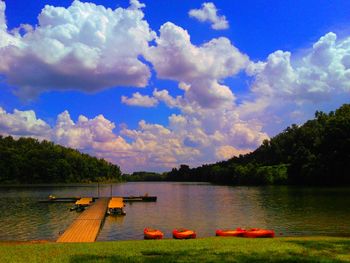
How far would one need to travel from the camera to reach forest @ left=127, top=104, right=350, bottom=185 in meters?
118

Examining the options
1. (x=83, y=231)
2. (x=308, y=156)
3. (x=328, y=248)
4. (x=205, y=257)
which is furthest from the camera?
(x=308, y=156)

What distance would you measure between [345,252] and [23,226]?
105ft

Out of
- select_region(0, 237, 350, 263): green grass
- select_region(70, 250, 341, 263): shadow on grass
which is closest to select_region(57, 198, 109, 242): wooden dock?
select_region(0, 237, 350, 263): green grass

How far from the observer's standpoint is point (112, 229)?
40.0m

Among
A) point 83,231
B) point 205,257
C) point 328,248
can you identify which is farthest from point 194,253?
point 83,231

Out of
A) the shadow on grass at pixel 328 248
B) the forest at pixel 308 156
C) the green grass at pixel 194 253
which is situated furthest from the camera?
the forest at pixel 308 156

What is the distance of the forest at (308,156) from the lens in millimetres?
117750

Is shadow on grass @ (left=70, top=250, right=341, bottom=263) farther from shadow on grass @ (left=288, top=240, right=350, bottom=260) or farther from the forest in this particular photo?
the forest

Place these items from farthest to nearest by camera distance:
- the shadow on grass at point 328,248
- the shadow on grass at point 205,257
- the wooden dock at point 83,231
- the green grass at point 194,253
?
the wooden dock at point 83,231 < the shadow on grass at point 328,248 < the green grass at point 194,253 < the shadow on grass at point 205,257

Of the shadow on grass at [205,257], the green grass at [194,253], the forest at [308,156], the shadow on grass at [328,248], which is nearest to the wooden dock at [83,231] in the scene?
the green grass at [194,253]

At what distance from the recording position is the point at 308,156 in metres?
133

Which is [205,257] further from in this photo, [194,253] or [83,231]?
[83,231]

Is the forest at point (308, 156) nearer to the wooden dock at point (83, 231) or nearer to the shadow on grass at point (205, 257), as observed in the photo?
the wooden dock at point (83, 231)

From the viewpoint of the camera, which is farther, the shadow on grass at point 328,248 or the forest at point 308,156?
the forest at point 308,156
